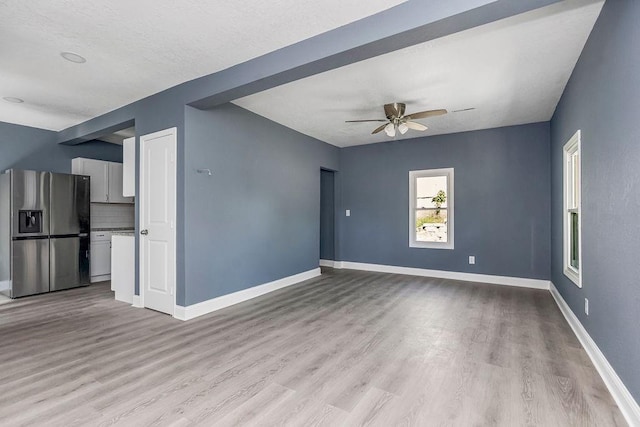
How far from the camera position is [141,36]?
261cm

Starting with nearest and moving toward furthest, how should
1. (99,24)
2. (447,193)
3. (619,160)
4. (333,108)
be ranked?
1. (619,160)
2. (99,24)
3. (333,108)
4. (447,193)

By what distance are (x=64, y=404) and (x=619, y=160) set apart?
3.74 m

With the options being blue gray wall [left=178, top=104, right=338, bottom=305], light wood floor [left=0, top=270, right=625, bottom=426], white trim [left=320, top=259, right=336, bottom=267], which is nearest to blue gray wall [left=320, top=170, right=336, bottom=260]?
white trim [left=320, top=259, right=336, bottom=267]

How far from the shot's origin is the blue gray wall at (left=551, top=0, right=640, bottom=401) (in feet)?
5.82

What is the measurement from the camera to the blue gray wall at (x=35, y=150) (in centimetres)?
491

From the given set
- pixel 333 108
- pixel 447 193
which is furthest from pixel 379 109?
pixel 447 193

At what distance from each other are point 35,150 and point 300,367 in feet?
18.5

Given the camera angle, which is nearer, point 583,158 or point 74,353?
point 74,353

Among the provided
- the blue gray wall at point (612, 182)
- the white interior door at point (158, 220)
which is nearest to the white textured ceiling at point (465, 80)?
the blue gray wall at point (612, 182)

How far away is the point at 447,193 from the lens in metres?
5.80

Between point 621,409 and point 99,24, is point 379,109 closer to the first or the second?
point 99,24

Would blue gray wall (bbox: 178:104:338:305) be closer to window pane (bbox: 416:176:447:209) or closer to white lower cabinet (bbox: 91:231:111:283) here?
window pane (bbox: 416:176:447:209)

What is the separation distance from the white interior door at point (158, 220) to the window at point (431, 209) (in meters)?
4.19

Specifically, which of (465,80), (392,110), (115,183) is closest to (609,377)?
(465,80)
